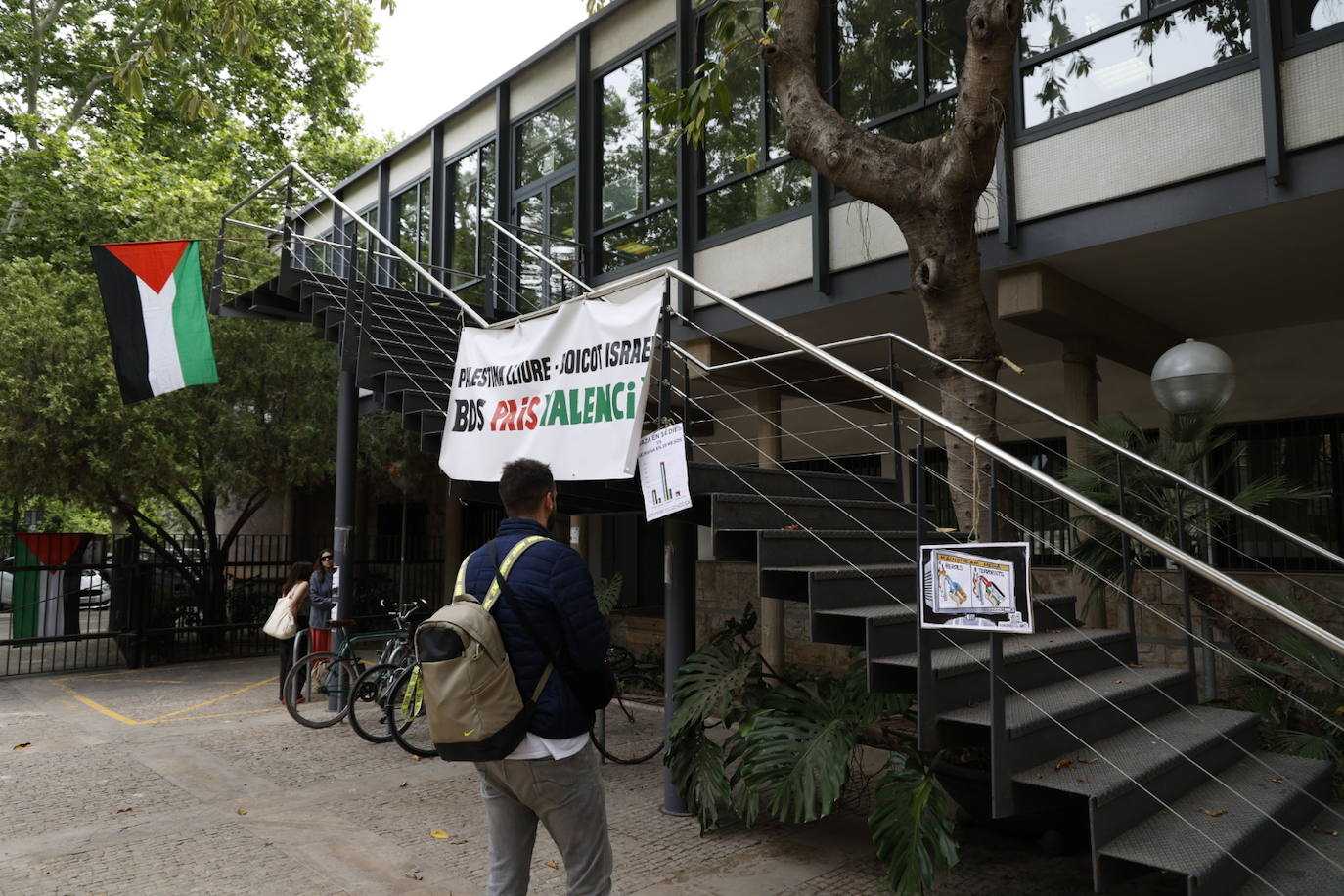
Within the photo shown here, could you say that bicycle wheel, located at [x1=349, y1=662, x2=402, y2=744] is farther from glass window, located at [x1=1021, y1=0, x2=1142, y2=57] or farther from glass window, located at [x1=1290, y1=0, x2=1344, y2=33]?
glass window, located at [x1=1290, y1=0, x2=1344, y2=33]

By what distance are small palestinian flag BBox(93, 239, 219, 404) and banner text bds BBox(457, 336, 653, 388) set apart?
4.41m

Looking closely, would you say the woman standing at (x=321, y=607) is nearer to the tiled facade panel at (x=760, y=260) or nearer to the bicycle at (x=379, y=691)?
the bicycle at (x=379, y=691)

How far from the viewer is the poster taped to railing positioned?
3396mm

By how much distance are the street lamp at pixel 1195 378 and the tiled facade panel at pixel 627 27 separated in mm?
7152

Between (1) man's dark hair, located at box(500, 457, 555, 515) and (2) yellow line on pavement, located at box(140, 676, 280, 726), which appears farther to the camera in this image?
(2) yellow line on pavement, located at box(140, 676, 280, 726)

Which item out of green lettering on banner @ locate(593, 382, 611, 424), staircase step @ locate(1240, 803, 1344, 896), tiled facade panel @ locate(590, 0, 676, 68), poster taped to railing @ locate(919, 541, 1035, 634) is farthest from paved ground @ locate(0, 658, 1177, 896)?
tiled facade panel @ locate(590, 0, 676, 68)

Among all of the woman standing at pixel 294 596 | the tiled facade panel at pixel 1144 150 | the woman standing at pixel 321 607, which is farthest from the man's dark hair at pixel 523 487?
the woman standing at pixel 294 596

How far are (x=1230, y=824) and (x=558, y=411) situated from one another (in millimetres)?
4123

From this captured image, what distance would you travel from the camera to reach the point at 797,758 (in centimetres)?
477

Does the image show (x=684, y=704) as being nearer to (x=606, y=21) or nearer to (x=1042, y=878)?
(x=1042, y=878)

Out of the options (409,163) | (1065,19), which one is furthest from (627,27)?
(409,163)

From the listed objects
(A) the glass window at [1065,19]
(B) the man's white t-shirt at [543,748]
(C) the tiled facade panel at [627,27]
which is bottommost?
(B) the man's white t-shirt at [543,748]

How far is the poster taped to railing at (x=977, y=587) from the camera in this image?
3.40 metres

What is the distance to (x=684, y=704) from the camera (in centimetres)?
542
